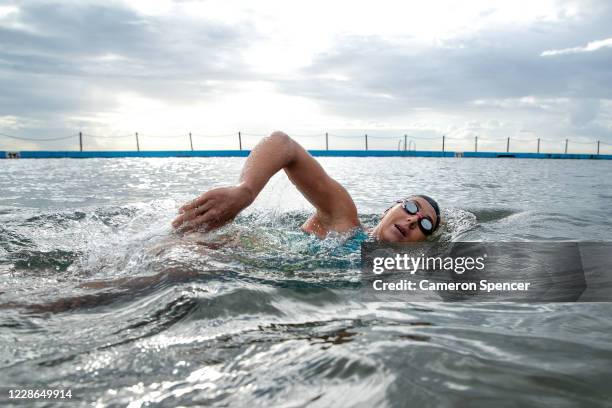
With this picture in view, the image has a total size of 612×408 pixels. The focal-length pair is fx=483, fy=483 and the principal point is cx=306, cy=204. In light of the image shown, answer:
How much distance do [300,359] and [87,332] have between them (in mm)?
845

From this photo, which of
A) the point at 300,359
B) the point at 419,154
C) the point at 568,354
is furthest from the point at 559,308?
the point at 419,154

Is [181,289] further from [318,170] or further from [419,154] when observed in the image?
[419,154]

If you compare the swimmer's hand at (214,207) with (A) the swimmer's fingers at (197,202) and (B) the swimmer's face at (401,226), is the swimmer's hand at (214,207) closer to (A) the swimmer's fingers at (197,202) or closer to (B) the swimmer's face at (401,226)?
(A) the swimmer's fingers at (197,202)

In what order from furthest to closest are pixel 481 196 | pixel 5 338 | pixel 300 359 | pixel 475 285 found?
pixel 481 196
pixel 475 285
pixel 5 338
pixel 300 359

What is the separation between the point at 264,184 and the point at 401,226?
1.31m

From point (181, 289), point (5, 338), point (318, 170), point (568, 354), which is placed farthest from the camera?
point (318, 170)

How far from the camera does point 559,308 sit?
2234 mm

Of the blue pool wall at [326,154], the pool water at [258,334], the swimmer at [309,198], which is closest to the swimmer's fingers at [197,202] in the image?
the swimmer at [309,198]

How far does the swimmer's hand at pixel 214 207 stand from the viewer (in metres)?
2.40

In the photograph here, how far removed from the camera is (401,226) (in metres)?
3.68

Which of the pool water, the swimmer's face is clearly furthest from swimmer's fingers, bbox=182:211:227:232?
the swimmer's face

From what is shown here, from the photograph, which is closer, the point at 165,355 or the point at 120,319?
the point at 165,355

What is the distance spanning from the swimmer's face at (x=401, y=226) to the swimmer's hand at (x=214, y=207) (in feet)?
4.93

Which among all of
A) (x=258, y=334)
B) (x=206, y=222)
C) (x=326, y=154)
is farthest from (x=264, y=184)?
(x=326, y=154)
